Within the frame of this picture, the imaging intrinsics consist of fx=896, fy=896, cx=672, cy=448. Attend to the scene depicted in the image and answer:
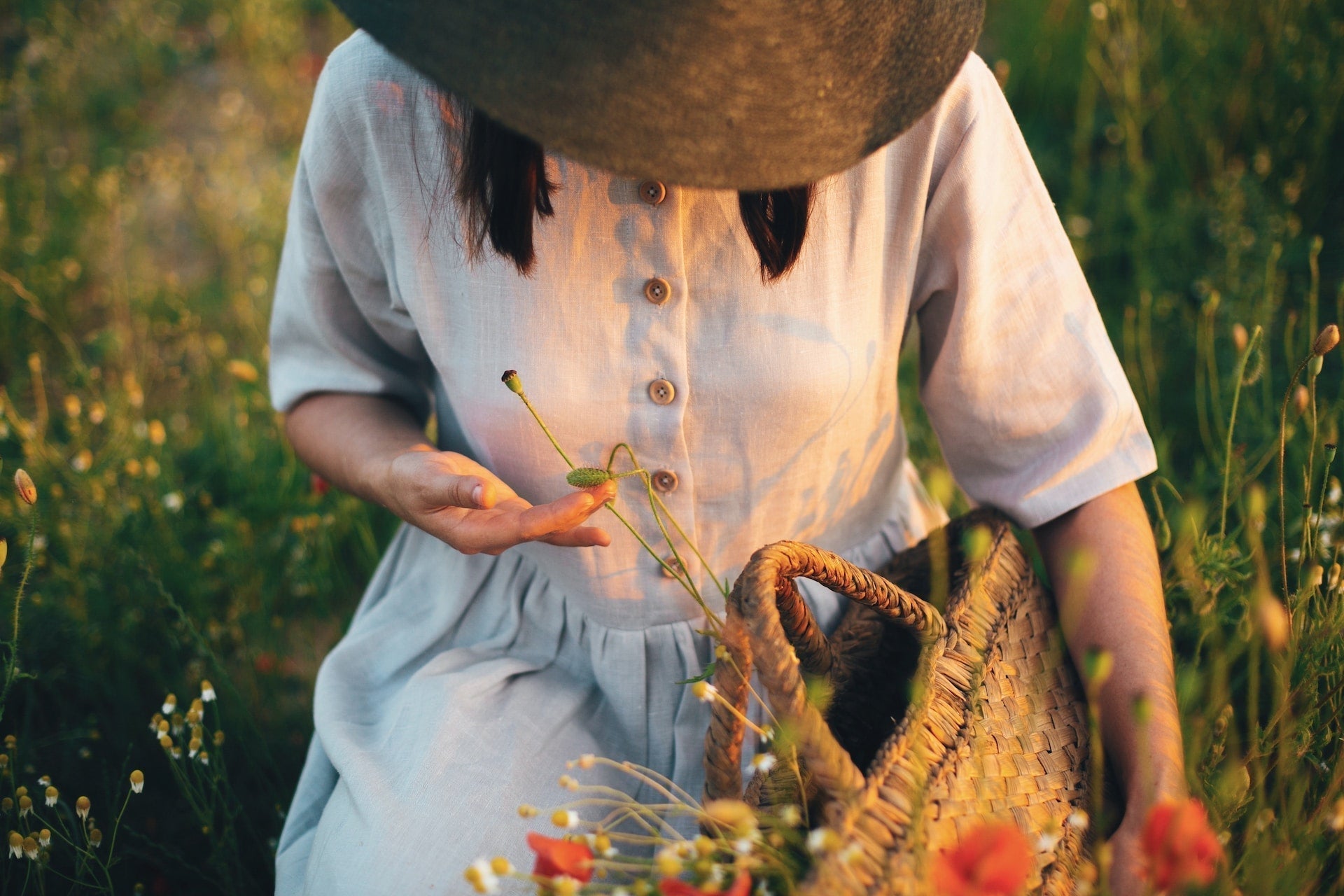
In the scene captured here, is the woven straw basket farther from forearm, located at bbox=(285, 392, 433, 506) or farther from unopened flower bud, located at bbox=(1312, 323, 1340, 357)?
forearm, located at bbox=(285, 392, 433, 506)

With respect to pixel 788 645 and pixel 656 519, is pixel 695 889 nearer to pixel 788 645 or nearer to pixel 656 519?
pixel 788 645

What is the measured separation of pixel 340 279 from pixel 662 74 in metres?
0.72

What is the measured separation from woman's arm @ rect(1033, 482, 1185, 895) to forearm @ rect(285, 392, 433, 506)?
2.79ft

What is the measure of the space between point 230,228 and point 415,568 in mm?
2100

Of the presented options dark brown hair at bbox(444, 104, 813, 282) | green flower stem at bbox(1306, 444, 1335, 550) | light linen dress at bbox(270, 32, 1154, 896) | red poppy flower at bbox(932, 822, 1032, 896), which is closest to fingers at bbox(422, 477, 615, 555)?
light linen dress at bbox(270, 32, 1154, 896)

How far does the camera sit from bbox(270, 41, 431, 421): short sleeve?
112 centimetres

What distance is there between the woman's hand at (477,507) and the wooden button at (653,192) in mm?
321

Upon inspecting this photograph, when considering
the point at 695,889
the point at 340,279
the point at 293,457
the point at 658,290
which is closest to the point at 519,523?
the point at 658,290

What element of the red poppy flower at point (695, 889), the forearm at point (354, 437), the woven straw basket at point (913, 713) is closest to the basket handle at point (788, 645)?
the woven straw basket at point (913, 713)

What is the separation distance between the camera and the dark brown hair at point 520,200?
3.18 ft

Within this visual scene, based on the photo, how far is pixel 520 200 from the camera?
3.26 feet

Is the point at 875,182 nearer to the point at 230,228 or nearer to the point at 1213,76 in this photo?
the point at 1213,76

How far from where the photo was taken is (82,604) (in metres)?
1.79

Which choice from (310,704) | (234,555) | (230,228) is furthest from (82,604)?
(230,228)
